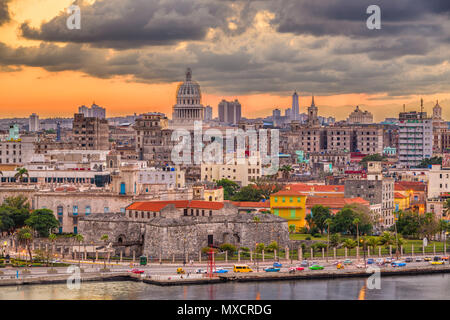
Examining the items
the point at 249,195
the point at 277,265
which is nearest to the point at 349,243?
the point at 277,265

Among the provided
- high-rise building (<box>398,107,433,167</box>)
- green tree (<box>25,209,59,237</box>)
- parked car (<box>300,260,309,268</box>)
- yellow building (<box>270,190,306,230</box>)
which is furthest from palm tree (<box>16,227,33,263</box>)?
high-rise building (<box>398,107,433,167</box>)

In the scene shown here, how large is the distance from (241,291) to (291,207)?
22978 mm

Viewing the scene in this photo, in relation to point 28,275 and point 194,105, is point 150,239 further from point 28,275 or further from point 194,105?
point 194,105

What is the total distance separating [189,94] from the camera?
190 metres

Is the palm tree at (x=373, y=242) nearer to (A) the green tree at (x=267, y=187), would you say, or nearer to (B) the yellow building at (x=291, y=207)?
(B) the yellow building at (x=291, y=207)

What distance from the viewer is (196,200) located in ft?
248

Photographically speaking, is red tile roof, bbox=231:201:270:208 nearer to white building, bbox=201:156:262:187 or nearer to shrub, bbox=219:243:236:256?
shrub, bbox=219:243:236:256

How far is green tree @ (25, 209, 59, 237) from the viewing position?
76000 millimetres

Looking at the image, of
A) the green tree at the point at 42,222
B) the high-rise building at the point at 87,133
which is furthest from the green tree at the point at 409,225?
the high-rise building at the point at 87,133

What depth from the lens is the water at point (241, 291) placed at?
5853 cm

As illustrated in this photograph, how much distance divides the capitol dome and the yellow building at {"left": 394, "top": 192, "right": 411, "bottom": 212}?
9415 centimetres
